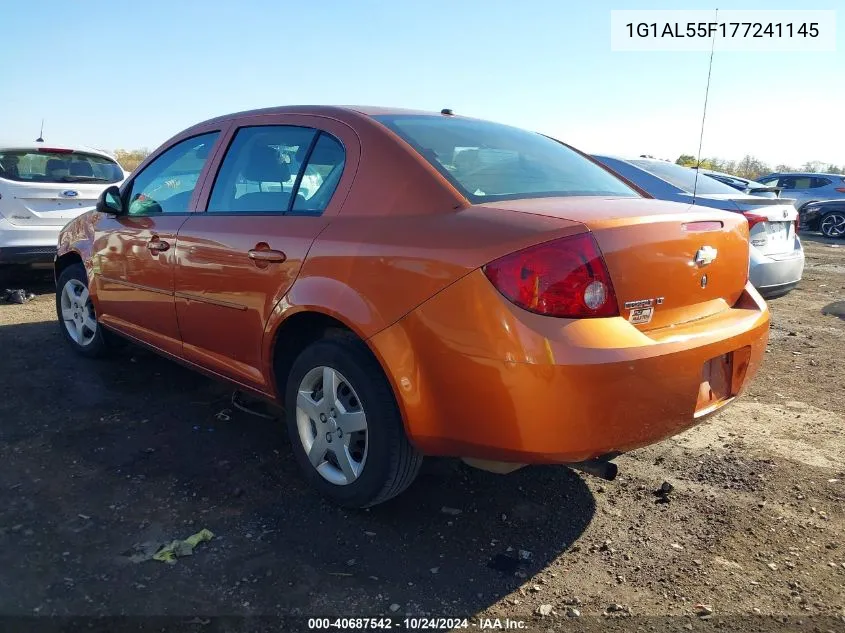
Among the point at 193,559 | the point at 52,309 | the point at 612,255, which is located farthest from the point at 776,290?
the point at 52,309

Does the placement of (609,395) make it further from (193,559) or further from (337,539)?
(193,559)

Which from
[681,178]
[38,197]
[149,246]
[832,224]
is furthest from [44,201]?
[832,224]

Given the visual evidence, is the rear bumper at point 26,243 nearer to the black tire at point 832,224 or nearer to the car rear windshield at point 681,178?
the car rear windshield at point 681,178

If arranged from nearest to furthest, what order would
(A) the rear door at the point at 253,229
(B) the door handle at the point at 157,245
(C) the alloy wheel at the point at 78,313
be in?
(A) the rear door at the point at 253,229
(B) the door handle at the point at 157,245
(C) the alloy wheel at the point at 78,313

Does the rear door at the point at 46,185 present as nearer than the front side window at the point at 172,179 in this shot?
No

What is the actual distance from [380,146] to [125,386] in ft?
8.99

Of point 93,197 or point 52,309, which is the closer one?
point 52,309

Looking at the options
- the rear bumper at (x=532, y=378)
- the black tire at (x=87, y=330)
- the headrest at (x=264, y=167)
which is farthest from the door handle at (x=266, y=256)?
the black tire at (x=87, y=330)

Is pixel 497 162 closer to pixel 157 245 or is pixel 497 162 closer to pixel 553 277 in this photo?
pixel 553 277

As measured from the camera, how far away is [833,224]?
658 inches

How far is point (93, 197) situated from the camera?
7.40 meters

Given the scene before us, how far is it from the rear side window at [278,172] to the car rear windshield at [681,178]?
164 inches

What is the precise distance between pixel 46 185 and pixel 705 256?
6.76 m

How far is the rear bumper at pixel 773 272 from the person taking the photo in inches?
218
